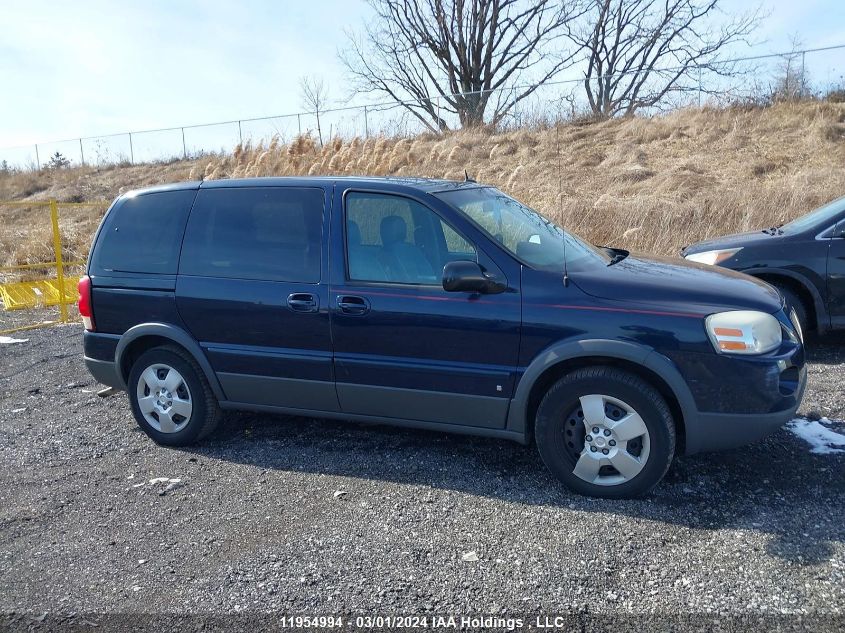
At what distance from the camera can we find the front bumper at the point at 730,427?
3770 millimetres

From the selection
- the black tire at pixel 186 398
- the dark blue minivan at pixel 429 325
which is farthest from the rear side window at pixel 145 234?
the black tire at pixel 186 398

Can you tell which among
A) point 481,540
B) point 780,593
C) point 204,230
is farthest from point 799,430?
point 204,230

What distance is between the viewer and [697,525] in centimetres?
366

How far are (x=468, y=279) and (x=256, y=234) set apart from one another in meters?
1.64

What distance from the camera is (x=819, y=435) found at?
475 centimetres

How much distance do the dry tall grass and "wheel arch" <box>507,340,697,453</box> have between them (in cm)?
791

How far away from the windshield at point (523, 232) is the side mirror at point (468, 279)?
0.90 ft

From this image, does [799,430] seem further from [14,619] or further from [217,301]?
[14,619]

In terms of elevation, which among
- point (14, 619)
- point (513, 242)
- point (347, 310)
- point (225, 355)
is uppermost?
point (513, 242)

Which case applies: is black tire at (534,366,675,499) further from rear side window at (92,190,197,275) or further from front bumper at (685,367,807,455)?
rear side window at (92,190,197,275)

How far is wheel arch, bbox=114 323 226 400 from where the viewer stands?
495cm

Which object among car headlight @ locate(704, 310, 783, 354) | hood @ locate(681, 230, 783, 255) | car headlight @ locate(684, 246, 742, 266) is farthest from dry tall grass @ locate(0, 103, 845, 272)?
car headlight @ locate(704, 310, 783, 354)

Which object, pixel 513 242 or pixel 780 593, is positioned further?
pixel 513 242

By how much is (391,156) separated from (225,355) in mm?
14170
